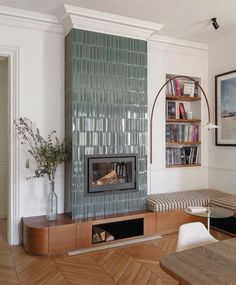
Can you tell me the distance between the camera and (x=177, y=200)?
362cm

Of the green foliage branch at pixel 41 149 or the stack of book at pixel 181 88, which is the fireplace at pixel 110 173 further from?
the stack of book at pixel 181 88

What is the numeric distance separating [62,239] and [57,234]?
3.2 inches

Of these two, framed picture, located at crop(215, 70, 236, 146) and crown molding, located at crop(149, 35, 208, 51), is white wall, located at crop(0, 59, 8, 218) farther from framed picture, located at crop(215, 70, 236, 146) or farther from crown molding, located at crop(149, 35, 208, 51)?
framed picture, located at crop(215, 70, 236, 146)

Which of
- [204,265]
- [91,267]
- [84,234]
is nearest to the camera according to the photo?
[204,265]

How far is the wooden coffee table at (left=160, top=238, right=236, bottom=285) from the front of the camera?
1241mm

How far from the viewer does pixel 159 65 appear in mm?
4098

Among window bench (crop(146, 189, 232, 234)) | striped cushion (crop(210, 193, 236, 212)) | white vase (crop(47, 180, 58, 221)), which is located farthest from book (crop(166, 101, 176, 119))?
white vase (crop(47, 180, 58, 221))

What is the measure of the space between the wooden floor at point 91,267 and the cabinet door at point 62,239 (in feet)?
0.34

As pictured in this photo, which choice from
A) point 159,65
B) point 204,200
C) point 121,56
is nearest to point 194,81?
point 159,65

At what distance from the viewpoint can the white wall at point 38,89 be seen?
10.6ft

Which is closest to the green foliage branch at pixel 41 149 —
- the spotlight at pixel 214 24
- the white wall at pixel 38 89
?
the white wall at pixel 38 89

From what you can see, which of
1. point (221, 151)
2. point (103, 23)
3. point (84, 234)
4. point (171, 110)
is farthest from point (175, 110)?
point (84, 234)

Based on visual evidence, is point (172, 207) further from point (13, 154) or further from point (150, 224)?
point (13, 154)

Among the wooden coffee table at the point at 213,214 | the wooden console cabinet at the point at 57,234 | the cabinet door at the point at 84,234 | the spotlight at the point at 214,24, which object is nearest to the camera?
the wooden coffee table at the point at 213,214
